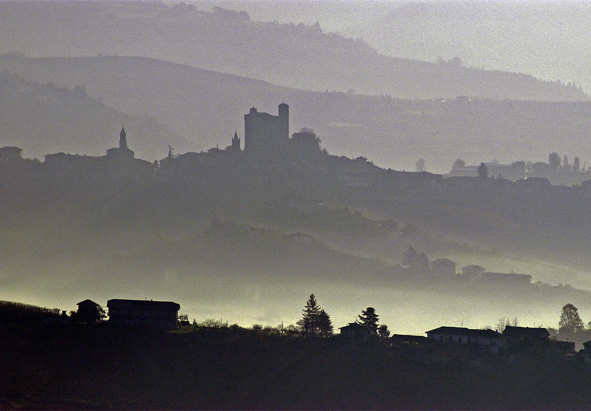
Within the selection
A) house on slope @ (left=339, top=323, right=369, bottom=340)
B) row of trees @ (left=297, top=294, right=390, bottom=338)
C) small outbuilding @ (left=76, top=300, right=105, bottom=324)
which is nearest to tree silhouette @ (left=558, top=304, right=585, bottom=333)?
A: row of trees @ (left=297, top=294, right=390, bottom=338)

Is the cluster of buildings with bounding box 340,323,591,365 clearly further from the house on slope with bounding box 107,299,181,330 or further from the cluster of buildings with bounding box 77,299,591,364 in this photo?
the house on slope with bounding box 107,299,181,330

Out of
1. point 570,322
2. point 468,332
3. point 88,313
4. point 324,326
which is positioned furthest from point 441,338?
point 570,322

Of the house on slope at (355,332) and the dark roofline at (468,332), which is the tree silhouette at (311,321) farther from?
the dark roofline at (468,332)

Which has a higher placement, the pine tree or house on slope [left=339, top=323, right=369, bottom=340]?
the pine tree

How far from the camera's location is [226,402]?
136375mm

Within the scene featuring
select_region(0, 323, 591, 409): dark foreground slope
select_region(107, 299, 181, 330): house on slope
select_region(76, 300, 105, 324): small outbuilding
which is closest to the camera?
select_region(0, 323, 591, 409): dark foreground slope

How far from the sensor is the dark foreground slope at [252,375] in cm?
13712

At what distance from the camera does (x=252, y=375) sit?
14425 cm

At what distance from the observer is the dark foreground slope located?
137 metres

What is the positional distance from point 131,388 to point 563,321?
82.9 m

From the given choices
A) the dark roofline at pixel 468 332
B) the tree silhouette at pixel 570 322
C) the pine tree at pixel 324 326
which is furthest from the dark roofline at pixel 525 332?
the tree silhouette at pixel 570 322

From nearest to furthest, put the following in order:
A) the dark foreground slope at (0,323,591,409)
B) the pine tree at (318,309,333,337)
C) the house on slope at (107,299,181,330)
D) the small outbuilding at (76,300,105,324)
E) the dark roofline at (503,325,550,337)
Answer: the dark foreground slope at (0,323,591,409)
the small outbuilding at (76,300,105,324)
the house on slope at (107,299,181,330)
the pine tree at (318,309,333,337)
the dark roofline at (503,325,550,337)

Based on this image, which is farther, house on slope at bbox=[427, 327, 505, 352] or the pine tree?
the pine tree

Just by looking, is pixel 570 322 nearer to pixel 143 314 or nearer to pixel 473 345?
pixel 473 345
